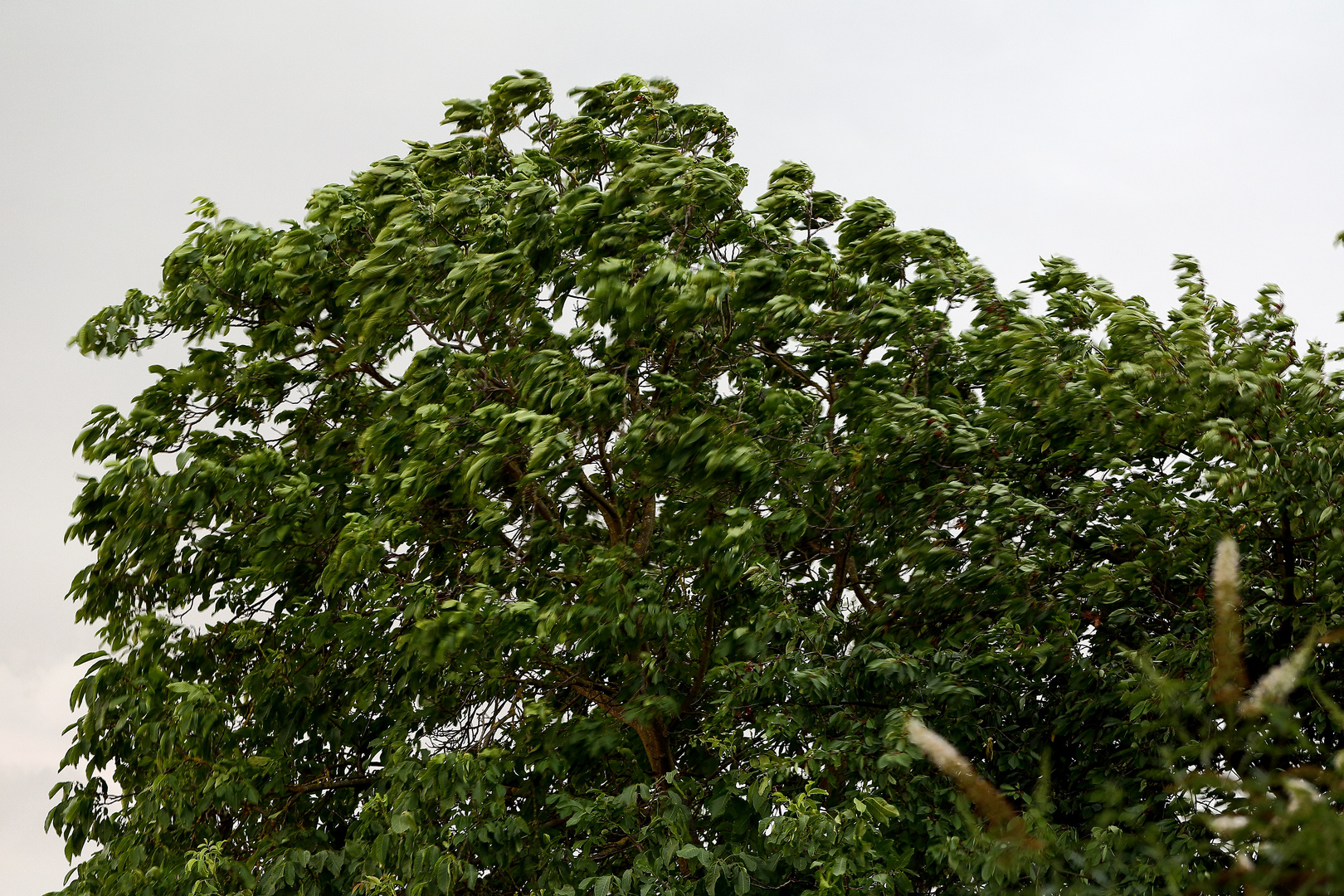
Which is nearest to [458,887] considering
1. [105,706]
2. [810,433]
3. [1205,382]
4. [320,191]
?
[105,706]

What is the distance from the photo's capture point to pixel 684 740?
8.93 meters

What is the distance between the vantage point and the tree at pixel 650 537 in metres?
7.03

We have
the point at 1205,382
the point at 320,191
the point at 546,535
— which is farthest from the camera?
the point at 320,191

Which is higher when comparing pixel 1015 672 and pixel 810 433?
pixel 810 433

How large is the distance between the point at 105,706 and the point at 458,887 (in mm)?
2808

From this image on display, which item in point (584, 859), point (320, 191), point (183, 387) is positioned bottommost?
point (584, 859)

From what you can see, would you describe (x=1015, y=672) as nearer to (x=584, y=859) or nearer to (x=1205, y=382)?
(x=1205, y=382)

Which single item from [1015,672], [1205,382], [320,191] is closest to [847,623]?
[1015,672]

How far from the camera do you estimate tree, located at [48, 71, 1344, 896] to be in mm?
7031

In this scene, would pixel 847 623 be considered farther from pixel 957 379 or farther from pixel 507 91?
pixel 507 91

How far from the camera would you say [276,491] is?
327 inches

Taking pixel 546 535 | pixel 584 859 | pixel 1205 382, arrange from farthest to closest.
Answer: pixel 546 535 → pixel 584 859 → pixel 1205 382

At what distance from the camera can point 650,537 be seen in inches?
330

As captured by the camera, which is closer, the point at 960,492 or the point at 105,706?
the point at 960,492
